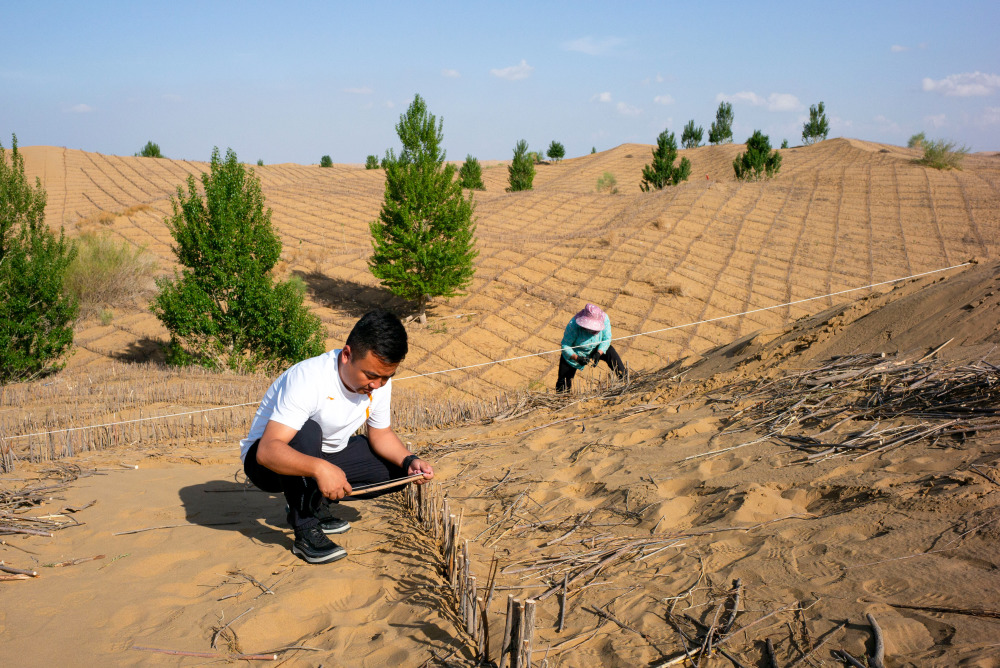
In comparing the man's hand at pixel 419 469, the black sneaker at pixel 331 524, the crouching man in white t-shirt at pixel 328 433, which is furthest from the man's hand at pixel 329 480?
the black sneaker at pixel 331 524

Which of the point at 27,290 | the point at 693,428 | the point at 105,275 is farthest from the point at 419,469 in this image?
the point at 105,275

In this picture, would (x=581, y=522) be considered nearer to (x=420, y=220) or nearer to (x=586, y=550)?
(x=586, y=550)

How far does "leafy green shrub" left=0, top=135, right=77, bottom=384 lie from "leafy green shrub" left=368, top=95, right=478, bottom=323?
5.01 m

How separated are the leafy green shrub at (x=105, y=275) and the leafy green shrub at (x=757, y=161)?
1961cm

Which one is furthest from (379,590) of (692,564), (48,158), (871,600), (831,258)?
(48,158)

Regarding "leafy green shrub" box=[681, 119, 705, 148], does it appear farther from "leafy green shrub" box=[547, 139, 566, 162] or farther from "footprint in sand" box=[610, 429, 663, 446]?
"footprint in sand" box=[610, 429, 663, 446]

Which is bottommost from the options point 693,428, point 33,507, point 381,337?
point 33,507

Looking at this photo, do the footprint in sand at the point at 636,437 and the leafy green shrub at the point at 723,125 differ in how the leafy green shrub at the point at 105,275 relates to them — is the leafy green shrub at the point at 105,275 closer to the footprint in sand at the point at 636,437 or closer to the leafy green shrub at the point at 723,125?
the footprint in sand at the point at 636,437

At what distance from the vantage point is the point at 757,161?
870 inches

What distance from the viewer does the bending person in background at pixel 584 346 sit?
18.3 ft

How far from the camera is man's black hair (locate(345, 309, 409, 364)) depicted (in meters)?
2.29

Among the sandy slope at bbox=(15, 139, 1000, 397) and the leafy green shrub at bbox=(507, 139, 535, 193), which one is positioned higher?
the leafy green shrub at bbox=(507, 139, 535, 193)

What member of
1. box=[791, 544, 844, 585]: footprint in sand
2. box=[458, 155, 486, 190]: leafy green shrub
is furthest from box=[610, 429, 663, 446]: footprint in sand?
box=[458, 155, 486, 190]: leafy green shrub

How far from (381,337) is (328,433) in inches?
24.3
